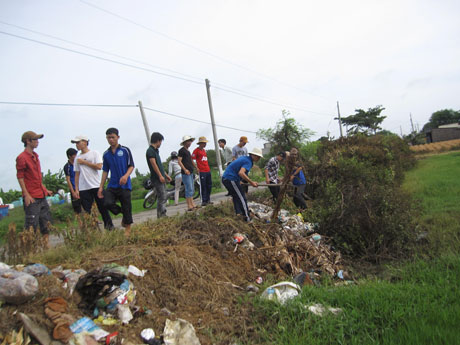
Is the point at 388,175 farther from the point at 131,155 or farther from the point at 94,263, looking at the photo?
the point at 94,263

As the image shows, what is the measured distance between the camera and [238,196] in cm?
609

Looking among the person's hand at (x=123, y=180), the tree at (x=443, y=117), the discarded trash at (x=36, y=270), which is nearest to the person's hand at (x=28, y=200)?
the person's hand at (x=123, y=180)

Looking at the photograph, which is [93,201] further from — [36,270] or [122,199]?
[36,270]

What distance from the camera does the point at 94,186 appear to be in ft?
17.7

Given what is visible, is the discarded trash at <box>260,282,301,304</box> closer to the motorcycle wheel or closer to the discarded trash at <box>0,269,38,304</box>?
the discarded trash at <box>0,269,38,304</box>

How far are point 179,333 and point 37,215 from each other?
322 cm

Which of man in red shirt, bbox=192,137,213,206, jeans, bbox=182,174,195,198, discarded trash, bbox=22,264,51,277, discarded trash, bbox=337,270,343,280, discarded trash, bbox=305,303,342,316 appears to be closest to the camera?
Result: discarded trash, bbox=305,303,342,316

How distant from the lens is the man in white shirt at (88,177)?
5363 mm

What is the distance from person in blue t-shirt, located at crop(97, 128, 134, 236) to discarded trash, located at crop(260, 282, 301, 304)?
258 centimetres

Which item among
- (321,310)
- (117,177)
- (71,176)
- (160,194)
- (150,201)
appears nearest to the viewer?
(321,310)

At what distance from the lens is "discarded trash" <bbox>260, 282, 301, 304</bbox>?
334cm

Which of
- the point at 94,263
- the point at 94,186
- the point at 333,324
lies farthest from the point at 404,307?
the point at 94,186

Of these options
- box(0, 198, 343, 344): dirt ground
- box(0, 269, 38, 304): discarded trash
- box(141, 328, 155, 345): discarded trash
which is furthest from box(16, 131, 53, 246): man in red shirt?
box(141, 328, 155, 345): discarded trash

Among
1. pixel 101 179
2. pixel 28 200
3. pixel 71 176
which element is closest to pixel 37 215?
pixel 28 200
